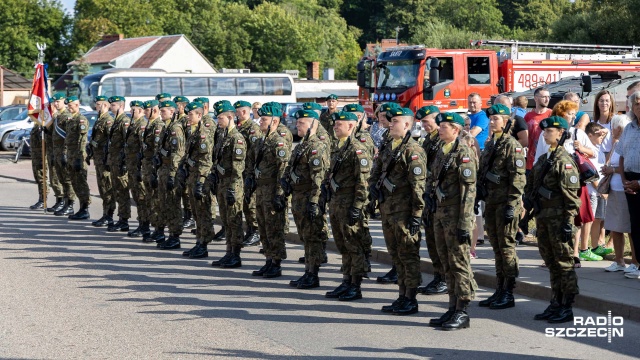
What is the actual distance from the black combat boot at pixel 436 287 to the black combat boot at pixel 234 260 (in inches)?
108

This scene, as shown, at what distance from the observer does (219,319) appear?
8.88 m

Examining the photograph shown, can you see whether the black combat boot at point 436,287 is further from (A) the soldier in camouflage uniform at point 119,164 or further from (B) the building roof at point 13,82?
(B) the building roof at point 13,82

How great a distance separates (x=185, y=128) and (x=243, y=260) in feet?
7.71

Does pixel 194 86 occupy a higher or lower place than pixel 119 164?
higher

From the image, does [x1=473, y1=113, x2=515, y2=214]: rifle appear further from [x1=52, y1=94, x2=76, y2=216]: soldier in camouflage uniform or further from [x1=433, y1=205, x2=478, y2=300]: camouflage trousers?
[x1=52, y1=94, x2=76, y2=216]: soldier in camouflage uniform

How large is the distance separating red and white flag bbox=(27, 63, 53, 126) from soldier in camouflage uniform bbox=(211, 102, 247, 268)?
6.89 meters

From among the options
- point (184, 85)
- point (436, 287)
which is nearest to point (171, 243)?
point (436, 287)

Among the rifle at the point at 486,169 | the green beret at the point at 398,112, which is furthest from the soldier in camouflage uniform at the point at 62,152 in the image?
the rifle at the point at 486,169

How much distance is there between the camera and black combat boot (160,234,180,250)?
13.6 metres

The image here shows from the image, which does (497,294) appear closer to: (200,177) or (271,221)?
(271,221)

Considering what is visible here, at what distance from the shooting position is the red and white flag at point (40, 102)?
18.3m

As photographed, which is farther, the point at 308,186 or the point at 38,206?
the point at 38,206

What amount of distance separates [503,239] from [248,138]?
445 cm

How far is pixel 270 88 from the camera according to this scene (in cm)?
5150
